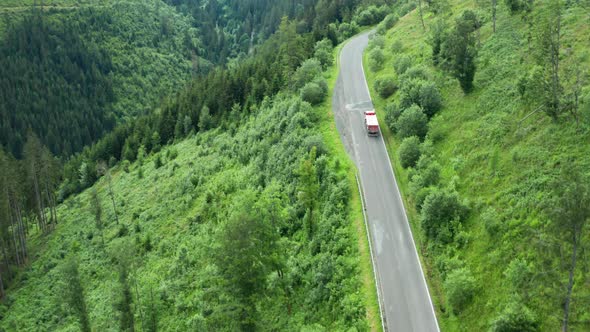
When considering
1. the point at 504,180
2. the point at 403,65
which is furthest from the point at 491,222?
the point at 403,65

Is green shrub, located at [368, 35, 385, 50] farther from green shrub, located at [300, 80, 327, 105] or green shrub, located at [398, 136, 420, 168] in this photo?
green shrub, located at [398, 136, 420, 168]

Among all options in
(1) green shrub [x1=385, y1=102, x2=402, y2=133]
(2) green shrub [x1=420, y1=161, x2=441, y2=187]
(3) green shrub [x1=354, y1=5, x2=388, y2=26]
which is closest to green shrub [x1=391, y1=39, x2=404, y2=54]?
(1) green shrub [x1=385, y1=102, x2=402, y2=133]

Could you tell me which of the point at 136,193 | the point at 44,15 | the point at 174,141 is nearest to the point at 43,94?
the point at 44,15

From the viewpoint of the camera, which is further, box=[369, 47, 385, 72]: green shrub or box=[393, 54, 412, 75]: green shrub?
box=[369, 47, 385, 72]: green shrub

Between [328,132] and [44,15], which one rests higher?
[44,15]

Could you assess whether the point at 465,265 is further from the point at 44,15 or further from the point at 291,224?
the point at 44,15

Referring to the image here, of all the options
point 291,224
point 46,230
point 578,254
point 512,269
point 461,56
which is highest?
point 461,56
